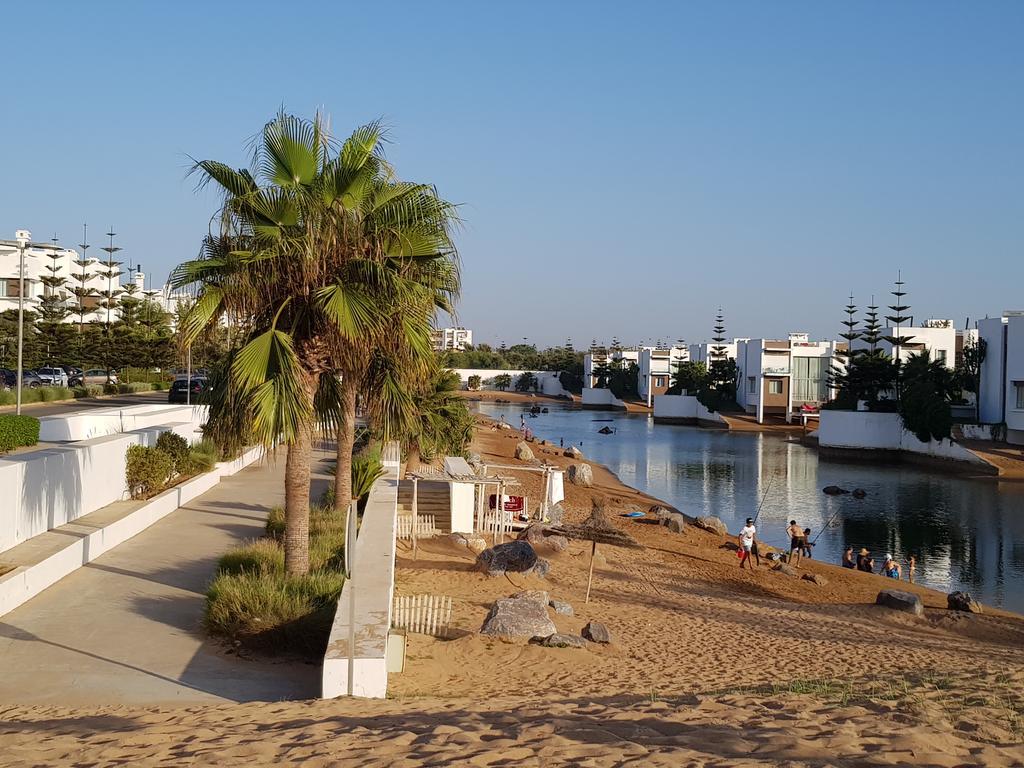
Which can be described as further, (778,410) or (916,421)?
(778,410)

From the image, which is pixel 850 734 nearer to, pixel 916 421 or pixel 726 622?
pixel 726 622

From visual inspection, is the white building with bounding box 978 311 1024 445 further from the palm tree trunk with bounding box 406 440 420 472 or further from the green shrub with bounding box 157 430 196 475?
the green shrub with bounding box 157 430 196 475

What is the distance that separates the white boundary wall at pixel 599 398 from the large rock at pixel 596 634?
348 ft

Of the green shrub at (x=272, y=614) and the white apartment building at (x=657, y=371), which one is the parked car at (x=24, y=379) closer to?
the green shrub at (x=272, y=614)

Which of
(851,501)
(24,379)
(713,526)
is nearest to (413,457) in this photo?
(713,526)

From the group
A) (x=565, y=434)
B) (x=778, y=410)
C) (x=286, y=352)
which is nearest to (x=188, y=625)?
(x=286, y=352)

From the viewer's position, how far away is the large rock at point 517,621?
436 inches

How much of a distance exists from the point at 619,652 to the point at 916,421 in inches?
2027

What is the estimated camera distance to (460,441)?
93.0ft

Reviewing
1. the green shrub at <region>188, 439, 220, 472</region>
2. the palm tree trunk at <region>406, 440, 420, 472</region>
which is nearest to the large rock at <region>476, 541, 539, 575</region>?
the green shrub at <region>188, 439, 220, 472</region>

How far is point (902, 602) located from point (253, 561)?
12.2 metres

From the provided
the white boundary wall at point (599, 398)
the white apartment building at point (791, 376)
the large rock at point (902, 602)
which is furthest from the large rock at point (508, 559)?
the white boundary wall at point (599, 398)

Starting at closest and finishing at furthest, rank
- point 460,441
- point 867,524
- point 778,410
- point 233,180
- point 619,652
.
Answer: point 233,180, point 619,652, point 460,441, point 867,524, point 778,410

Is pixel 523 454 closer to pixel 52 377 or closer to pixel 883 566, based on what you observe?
pixel 883 566
